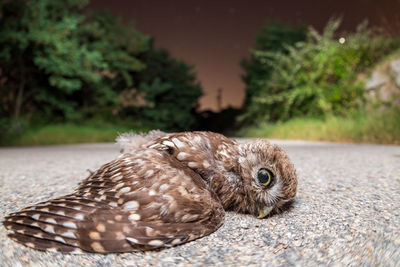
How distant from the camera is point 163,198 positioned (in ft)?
6.29

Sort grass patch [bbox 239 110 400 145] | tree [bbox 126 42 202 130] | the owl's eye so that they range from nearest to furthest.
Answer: the owl's eye → grass patch [bbox 239 110 400 145] → tree [bbox 126 42 202 130]

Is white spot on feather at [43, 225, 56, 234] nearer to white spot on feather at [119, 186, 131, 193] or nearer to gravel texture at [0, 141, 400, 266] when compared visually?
gravel texture at [0, 141, 400, 266]

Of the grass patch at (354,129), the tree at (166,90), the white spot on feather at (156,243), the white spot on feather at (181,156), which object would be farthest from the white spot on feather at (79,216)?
the tree at (166,90)

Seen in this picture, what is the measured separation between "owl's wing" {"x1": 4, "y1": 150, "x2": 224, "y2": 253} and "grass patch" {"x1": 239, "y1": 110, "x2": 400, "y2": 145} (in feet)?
23.6

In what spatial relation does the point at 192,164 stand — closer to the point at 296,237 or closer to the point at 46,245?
the point at 296,237

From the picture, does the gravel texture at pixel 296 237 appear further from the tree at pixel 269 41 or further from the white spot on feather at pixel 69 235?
the tree at pixel 269 41

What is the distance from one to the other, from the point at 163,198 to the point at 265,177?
0.67 metres

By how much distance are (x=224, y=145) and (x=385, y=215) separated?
45.1 inches

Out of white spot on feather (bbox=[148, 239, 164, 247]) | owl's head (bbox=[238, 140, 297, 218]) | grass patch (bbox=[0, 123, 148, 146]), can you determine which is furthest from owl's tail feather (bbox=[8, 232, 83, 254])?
grass patch (bbox=[0, 123, 148, 146])

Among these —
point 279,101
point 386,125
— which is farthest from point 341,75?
point 386,125

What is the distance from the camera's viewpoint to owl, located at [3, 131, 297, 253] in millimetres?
1727

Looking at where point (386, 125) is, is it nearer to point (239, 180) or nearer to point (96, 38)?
point (239, 180)

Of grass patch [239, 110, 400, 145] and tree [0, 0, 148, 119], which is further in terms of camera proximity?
tree [0, 0, 148, 119]

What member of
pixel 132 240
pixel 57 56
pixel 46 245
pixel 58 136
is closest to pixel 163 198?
pixel 132 240
